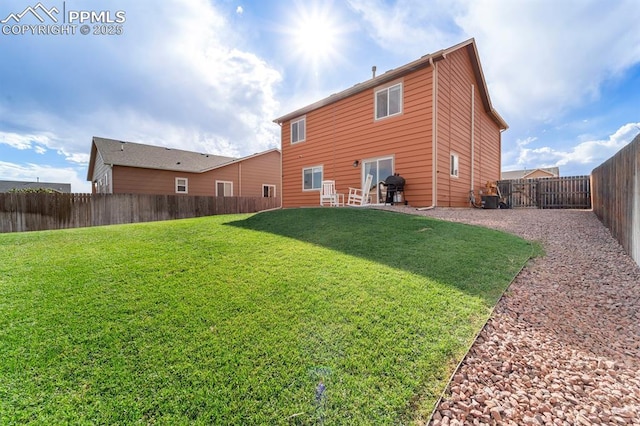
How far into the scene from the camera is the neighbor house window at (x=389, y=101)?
381 inches

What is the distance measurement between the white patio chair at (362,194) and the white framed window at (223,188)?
40.9ft

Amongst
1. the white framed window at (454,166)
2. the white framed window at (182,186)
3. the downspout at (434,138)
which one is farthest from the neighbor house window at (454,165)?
the white framed window at (182,186)

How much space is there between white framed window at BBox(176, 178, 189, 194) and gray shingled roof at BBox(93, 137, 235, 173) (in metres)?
0.76

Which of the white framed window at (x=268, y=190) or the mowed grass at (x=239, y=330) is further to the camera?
the white framed window at (x=268, y=190)

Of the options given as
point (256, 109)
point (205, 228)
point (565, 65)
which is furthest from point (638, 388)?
point (256, 109)

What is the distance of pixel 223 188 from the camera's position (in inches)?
791

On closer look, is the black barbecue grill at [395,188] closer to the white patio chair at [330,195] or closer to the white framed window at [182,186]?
the white patio chair at [330,195]

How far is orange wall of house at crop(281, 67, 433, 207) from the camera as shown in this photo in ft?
29.7

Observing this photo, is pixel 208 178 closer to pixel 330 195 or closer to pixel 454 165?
pixel 330 195

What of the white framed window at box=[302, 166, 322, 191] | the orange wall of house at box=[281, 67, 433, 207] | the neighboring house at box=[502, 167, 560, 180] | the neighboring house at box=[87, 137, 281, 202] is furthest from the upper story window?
the neighboring house at box=[502, 167, 560, 180]

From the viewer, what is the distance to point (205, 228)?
6246mm

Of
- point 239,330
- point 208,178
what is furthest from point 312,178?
point 239,330

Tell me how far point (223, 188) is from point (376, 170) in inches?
534

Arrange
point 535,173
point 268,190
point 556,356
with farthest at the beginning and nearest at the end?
point 535,173 < point 268,190 < point 556,356
